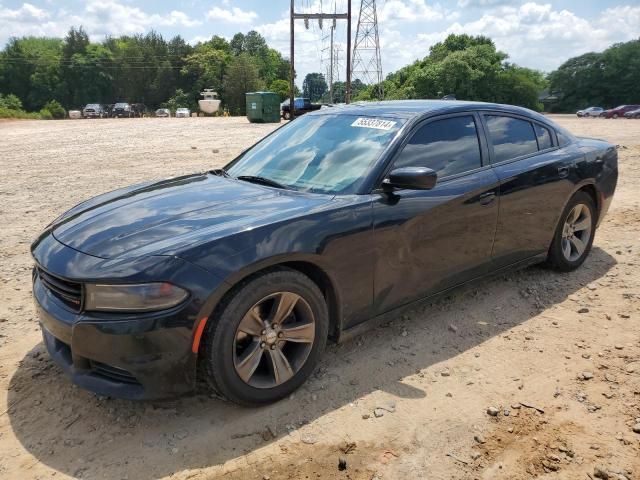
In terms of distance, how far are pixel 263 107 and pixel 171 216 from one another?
3029 centimetres

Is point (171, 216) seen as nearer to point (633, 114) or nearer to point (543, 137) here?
point (543, 137)

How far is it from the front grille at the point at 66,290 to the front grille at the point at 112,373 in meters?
0.30

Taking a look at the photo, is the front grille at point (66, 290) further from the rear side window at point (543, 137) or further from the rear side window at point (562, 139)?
the rear side window at point (562, 139)

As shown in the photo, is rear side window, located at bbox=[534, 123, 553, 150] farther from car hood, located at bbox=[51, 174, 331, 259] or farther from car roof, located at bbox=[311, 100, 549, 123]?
car hood, located at bbox=[51, 174, 331, 259]

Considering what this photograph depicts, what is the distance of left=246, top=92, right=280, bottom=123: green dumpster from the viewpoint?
105 feet

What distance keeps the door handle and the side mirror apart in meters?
0.78

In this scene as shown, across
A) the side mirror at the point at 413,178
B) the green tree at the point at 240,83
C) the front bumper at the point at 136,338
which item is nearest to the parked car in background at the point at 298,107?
the side mirror at the point at 413,178

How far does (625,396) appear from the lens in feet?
9.95

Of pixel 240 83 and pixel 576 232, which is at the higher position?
pixel 240 83

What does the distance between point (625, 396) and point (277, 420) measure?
1.99 metres

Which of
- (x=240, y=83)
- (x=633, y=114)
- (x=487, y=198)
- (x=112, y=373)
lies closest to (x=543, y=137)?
(x=487, y=198)

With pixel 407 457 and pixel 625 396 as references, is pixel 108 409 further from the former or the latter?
pixel 625 396

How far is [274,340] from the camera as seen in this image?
2.88 m

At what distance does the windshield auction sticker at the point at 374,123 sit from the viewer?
363 centimetres
